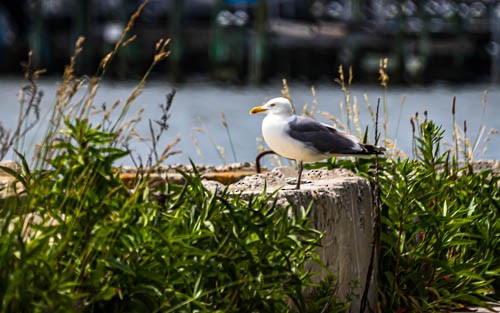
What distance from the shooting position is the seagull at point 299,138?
654cm

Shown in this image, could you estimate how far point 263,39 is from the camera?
168 feet

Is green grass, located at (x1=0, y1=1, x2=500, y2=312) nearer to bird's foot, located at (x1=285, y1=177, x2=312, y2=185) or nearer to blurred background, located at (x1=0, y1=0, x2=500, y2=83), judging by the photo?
bird's foot, located at (x1=285, y1=177, x2=312, y2=185)

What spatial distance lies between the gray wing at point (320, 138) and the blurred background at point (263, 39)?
44.8m

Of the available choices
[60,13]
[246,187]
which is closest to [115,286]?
[246,187]

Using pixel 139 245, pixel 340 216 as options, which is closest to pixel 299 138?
pixel 340 216

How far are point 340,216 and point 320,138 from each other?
60cm

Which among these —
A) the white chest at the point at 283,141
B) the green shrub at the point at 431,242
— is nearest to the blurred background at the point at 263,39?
the green shrub at the point at 431,242

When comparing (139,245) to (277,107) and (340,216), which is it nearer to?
(340,216)

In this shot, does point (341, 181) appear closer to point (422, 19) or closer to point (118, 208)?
point (118, 208)

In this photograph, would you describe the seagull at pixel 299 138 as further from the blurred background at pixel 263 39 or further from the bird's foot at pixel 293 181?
the blurred background at pixel 263 39

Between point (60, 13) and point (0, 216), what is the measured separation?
59.3 metres

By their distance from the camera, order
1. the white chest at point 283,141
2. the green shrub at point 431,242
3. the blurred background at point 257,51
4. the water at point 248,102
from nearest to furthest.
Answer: the green shrub at point 431,242
the white chest at point 283,141
the water at point 248,102
the blurred background at point 257,51

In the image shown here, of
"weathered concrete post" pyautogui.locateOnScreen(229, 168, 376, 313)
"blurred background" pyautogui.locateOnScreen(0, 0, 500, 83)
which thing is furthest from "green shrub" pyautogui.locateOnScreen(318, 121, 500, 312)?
"blurred background" pyautogui.locateOnScreen(0, 0, 500, 83)

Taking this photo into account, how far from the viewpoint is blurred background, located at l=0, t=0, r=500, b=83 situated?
182 feet
